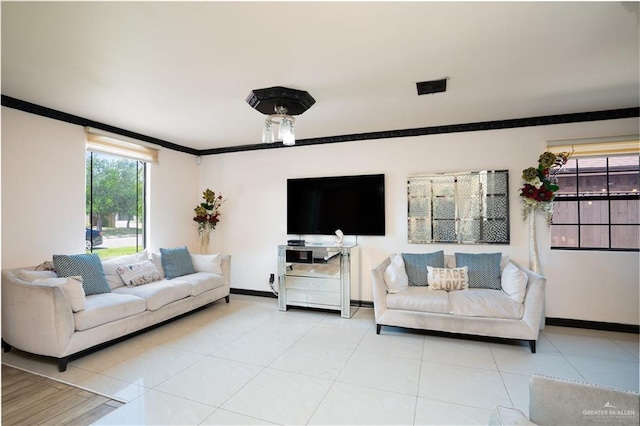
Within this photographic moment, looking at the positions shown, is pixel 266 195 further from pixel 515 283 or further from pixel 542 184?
pixel 542 184

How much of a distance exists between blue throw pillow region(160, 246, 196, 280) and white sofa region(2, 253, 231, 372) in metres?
0.46

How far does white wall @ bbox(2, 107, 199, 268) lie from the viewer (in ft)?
10.4

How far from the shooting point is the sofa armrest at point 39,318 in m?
2.72

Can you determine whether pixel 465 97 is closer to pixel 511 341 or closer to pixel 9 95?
pixel 511 341

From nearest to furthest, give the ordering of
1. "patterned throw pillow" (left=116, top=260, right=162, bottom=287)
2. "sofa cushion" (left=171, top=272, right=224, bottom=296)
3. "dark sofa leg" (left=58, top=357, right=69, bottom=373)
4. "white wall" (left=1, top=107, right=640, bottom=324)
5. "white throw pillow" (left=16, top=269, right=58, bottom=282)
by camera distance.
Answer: "dark sofa leg" (left=58, top=357, right=69, bottom=373) → "white throw pillow" (left=16, top=269, right=58, bottom=282) → "white wall" (left=1, top=107, right=640, bottom=324) → "patterned throw pillow" (left=116, top=260, right=162, bottom=287) → "sofa cushion" (left=171, top=272, right=224, bottom=296)

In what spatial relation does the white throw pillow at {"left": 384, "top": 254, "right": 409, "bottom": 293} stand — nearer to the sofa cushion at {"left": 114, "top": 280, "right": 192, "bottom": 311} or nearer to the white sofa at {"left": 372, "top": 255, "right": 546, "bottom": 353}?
the white sofa at {"left": 372, "top": 255, "right": 546, "bottom": 353}

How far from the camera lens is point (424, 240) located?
430cm

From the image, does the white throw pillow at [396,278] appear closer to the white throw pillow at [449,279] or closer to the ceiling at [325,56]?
the white throw pillow at [449,279]

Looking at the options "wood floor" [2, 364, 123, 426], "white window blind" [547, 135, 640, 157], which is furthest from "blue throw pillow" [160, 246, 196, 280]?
"white window blind" [547, 135, 640, 157]

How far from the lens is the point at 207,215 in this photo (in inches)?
212

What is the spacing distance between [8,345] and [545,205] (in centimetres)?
586

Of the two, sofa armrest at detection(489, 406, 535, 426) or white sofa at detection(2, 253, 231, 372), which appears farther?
white sofa at detection(2, 253, 231, 372)

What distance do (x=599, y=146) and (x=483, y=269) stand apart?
1.92 metres

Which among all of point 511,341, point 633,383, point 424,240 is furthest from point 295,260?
point 633,383
